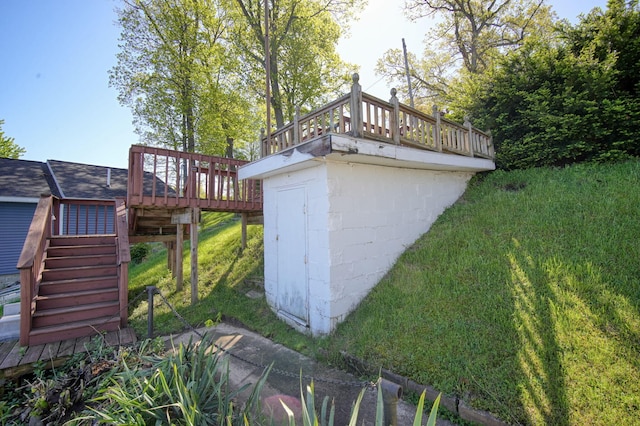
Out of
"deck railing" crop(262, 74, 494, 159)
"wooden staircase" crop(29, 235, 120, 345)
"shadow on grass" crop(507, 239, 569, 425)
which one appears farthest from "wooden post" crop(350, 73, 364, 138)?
"wooden staircase" crop(29, 235, 120, 345)

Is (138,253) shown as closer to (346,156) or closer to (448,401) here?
(346,156)

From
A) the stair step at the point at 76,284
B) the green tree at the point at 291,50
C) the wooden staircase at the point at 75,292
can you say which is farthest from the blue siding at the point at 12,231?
the green tree at the point at 291,50

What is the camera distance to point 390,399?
146 cm

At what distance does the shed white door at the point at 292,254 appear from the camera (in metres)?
4.35

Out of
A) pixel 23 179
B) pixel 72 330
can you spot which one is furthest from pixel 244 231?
pixel 23 179

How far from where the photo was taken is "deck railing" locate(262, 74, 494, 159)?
382cm

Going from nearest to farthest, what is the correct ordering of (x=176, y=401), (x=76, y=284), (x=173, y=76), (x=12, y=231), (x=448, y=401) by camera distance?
(x=176, y=401)
(x=448, y=401)
(x=76, y=284)
(x=12, y=231)
(x=173, y=76)

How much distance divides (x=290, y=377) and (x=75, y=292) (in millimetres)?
4355

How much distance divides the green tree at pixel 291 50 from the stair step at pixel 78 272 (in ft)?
28.1

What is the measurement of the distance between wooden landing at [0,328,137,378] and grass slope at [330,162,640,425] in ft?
11.4

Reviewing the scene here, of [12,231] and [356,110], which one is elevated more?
[356,110]

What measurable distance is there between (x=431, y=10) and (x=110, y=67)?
15.6 metres

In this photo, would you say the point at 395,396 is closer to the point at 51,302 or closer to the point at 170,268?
the point at 51,302

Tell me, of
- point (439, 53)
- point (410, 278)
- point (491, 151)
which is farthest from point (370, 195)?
point (439, 53)
